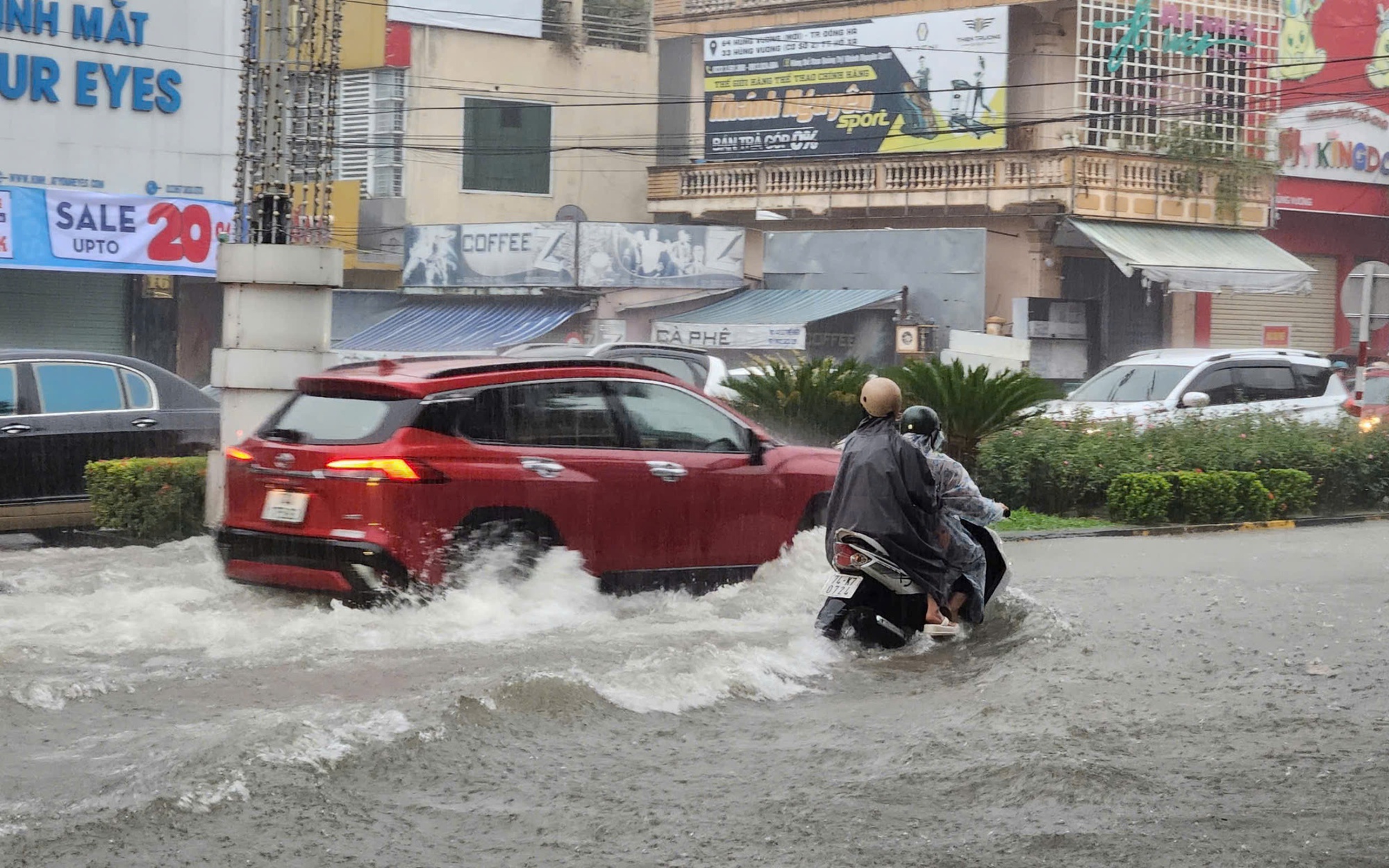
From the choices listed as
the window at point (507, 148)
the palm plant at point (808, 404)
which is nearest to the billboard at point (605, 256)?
the window at point (507, 148)

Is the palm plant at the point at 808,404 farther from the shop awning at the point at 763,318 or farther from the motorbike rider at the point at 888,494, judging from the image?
the shop awning at the point at 763,318

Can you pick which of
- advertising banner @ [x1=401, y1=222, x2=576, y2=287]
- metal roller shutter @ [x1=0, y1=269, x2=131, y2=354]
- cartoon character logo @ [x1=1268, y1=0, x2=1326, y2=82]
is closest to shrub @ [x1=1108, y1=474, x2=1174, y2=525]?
metal roller shutter @ [x1=0, y1=269, x2=131, y2=354]

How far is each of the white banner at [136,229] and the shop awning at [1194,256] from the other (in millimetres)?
16067

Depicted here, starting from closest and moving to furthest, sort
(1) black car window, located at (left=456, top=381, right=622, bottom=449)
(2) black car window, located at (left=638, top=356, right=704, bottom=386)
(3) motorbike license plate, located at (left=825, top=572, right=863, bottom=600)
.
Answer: (3) motorbike license plate, located at (left=825, top=572, right=863, bottom=600) < (1) black car window, located at (left=456, top=381, right=622, bottom=449) < (2) black car window, located at (left=638, top=356, right=704, bottom=386)

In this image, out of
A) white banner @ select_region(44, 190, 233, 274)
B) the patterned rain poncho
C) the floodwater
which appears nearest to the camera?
the floodwater

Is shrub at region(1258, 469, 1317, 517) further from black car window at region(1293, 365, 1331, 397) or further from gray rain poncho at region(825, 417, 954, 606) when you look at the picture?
gray rain poncho at region(825, 417, 954, 606)

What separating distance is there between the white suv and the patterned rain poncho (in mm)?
10943

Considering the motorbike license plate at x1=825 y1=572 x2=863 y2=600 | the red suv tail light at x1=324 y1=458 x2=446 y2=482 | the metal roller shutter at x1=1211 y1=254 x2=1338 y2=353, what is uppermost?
the metal roller shutter at x1=1211 y1=254 x2=1338 y2=353

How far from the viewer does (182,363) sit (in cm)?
3669

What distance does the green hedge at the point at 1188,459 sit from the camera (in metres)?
16.6

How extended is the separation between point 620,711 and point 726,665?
99 cm

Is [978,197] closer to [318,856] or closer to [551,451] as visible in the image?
[551,451]

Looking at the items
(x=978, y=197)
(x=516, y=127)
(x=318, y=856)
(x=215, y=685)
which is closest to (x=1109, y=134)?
(x=978, y=197)

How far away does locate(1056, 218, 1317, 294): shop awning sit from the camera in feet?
110
